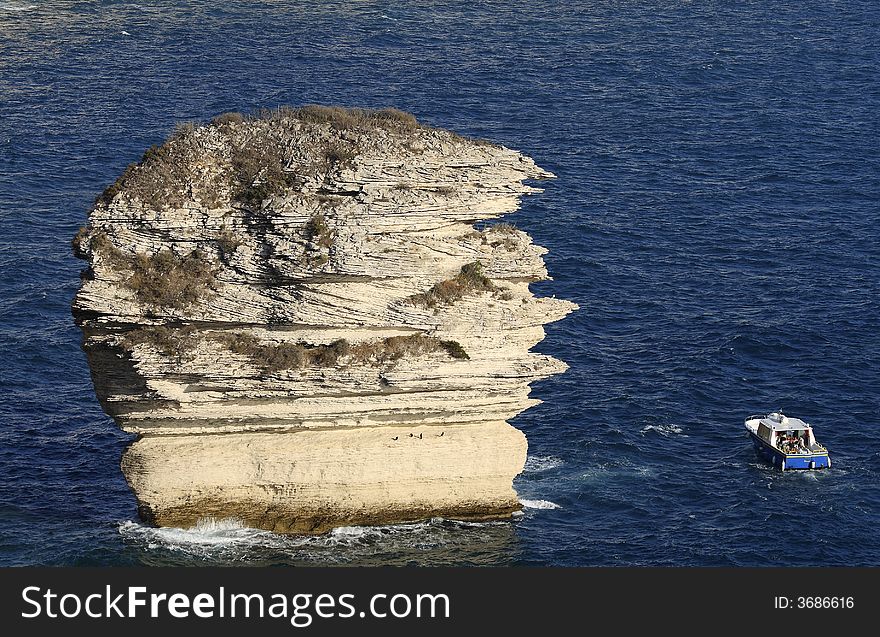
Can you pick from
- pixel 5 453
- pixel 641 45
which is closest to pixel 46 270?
pixel 5 453

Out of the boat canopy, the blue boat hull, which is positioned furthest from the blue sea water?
the boat canopy

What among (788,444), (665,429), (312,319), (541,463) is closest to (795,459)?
(788,444)

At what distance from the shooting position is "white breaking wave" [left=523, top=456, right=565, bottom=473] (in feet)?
242

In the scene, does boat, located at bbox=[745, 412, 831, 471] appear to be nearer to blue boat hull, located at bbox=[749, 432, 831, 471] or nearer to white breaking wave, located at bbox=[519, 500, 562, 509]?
blue boat hull, located at bbox=[749, 432, 831, 471]

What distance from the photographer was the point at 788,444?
74125mm

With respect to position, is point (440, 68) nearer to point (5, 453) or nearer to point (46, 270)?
point (46, 270)

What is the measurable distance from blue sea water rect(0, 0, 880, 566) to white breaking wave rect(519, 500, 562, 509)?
236mm

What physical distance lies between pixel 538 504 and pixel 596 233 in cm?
3581

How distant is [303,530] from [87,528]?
9.61 meters

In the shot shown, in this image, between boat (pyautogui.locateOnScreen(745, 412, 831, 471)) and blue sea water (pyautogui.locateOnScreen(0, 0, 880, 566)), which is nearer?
blue sea water (pyautogui.locateOnScreen(0, 0, 880, 566))

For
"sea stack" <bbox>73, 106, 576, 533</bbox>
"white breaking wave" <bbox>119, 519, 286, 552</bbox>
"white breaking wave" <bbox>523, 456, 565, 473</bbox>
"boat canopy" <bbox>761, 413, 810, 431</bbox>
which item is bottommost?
"white breaking wave" <bbox>119, 519, 286, 552</bbox>

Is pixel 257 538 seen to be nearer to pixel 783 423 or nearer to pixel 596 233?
pixel 783 423

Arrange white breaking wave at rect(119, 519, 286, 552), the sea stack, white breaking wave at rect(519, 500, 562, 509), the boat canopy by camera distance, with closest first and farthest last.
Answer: the sea stack → white breaking wave at rect(119, 519, 286, 552) → white breaking wave at rect(519, 500, 562, 509) → the boat canopy

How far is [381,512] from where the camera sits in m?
66.4
